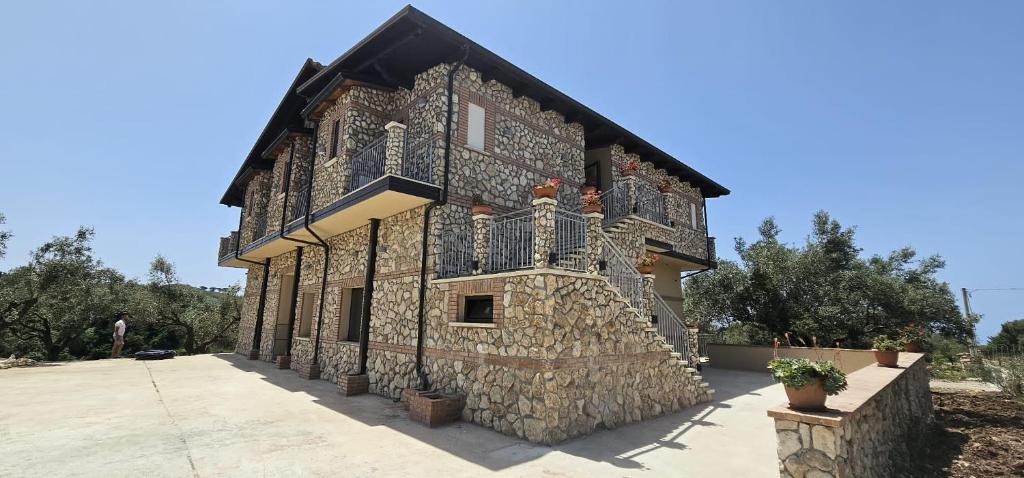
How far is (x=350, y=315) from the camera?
1269 centimetres

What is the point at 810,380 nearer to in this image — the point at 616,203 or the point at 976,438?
the point at 976,438

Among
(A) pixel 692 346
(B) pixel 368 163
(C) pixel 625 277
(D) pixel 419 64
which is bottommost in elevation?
(A) pixel 692 346

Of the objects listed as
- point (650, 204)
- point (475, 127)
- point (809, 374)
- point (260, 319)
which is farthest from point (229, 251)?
point (809, 374)

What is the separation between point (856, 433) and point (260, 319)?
64.9 feet

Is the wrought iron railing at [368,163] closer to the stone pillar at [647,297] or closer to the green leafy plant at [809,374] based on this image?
the stone pillar at [647,297]

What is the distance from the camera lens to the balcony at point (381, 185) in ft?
29.5

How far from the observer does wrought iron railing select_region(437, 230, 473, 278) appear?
30.0ft

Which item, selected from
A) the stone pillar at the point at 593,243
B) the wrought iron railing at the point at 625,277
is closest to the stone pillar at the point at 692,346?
the wrought iron railing at the point at 625,277

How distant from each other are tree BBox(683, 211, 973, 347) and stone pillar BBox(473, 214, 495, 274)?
50.5 ft

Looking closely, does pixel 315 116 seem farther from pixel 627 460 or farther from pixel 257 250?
pixel 627 460

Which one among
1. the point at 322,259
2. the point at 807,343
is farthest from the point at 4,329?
the point at 807,343

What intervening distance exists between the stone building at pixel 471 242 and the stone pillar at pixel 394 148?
3 centimetres

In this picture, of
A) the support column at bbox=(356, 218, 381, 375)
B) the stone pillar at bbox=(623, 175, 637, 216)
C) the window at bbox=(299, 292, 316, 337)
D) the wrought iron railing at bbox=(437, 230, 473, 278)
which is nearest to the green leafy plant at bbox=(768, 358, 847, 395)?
the wrought iron railing at bbox=(437, 230, 473, 278)

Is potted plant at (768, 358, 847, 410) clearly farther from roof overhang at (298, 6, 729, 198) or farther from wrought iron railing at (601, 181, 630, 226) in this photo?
wrought iron railing at (601, 181, 630, 226)
